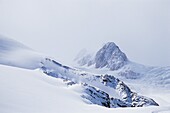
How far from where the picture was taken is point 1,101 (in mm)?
26953

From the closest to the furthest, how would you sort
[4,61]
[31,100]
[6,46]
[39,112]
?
[39,112], [31,100], [4,61], [6,46]

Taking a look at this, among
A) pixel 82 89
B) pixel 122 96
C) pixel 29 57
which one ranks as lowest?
pixel 82 89

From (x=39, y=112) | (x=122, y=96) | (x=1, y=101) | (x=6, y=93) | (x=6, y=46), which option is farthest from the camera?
(x=6, y=46)

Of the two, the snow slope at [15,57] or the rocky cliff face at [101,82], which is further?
the rocky cliff face at [101,82]

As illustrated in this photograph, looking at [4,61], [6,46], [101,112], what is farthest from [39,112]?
[6,46]

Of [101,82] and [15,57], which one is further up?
[15,57]

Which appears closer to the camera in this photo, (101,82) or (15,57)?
(15,57)

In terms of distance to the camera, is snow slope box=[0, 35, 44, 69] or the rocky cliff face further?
the rocky cliff face

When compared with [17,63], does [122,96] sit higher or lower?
lower

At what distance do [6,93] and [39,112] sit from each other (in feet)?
14.9

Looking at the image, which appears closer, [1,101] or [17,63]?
[1,101]

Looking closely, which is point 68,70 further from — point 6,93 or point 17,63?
point 6,93

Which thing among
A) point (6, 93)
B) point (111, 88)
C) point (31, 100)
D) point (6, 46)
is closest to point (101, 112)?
point (31, 100)

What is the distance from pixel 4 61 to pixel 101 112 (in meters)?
104
